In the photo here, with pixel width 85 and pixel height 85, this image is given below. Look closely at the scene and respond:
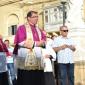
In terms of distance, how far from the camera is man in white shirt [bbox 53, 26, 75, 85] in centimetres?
1241

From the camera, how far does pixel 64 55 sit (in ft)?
40.8

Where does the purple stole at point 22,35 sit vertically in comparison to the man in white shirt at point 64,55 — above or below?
above

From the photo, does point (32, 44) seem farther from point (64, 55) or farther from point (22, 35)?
point (64, 55)

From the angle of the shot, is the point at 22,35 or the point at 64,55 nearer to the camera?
the point at 22,35

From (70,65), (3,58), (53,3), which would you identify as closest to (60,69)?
(70,65)

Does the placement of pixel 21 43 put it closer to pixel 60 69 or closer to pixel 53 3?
pixel 60 69

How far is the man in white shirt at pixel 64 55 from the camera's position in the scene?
488 inches

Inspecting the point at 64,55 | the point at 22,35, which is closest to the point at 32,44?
the point at 22,35

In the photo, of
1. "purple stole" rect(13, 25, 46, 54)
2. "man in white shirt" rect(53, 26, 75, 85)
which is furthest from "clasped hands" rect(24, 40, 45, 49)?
"man in white shirt" rect(53, 26, 75, 85)

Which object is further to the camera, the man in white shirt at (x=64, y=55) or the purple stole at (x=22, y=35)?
the man in white shirt at (x=64, y=55)

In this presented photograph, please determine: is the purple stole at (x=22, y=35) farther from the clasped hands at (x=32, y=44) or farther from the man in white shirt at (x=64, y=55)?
the man in white shirt at (x=64, y=55)

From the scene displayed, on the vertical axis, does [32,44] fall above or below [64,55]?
above

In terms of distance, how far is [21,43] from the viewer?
8.77 m

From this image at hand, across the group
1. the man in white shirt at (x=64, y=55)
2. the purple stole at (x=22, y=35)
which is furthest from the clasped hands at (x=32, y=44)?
the man in white shirt at (x=64, y=55)
